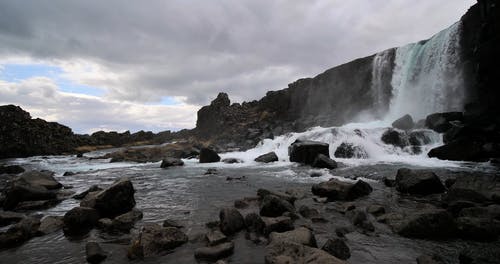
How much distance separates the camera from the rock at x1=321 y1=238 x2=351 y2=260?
22.5 feet

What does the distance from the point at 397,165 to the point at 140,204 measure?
630 inches

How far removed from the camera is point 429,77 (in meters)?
35.2

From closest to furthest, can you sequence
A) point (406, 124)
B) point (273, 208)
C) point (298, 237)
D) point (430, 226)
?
point (298, 237) → point (430, 226) → point (273, 208) → point (406, 124)

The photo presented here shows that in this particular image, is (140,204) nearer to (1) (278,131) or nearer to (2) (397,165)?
(2) (397,165)

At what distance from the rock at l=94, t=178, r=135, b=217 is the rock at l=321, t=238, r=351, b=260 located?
24.1ft

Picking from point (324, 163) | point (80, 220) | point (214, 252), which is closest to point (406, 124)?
point (324, 163)

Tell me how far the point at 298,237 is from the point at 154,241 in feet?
11.2

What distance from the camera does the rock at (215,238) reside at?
7.72m

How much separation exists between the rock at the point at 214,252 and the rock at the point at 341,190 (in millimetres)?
6183

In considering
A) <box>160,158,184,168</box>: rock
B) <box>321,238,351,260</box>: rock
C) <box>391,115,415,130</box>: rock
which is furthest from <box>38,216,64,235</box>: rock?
<box>391,115,415,130</box>: rock

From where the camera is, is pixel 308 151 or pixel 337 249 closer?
pixel 337 249

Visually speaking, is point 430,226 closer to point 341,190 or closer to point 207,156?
point 341,190

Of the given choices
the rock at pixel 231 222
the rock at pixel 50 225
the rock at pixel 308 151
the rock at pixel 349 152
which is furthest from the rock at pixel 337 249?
the rock at pixel 349 152

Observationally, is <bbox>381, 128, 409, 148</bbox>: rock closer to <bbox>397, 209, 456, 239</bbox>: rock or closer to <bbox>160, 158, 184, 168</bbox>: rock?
<bbox>160, 158, 184, 168</bbox>: rock
